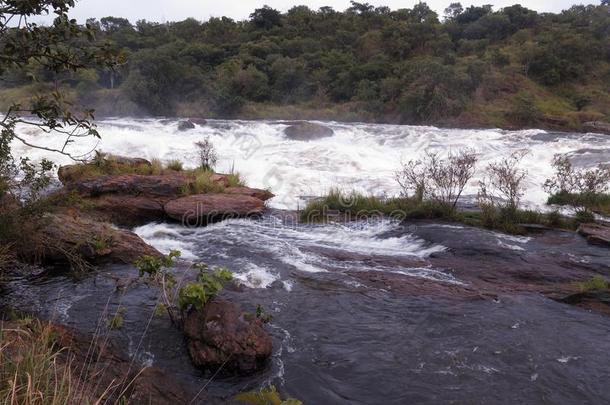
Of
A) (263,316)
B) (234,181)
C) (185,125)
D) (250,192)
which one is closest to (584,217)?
(250,192)

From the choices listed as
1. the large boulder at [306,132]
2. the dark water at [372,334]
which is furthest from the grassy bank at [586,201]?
the large boulder at [306,132]

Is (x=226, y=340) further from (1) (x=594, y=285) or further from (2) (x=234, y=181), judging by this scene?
(2) (x=234, y=181)

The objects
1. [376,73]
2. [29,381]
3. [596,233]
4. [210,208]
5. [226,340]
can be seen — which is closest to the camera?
[29,381]

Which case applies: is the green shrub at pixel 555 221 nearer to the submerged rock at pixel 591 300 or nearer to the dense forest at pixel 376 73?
the submerged rock at pixel 591 300

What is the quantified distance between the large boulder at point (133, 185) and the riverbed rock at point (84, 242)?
3200mm

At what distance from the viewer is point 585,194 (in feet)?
38.7

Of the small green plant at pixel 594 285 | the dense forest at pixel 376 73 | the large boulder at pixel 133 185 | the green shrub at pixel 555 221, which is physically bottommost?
the small green plant at pixel 594 285

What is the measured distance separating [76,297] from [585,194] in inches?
436

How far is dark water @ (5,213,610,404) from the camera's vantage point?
488 centimetres

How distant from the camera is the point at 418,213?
456 inches

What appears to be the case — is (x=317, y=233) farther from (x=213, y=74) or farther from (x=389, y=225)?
(x=213, y=74)

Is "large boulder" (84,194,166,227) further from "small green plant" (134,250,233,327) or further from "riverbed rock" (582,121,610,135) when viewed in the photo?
"riverbed rock" (582,121,610,135)

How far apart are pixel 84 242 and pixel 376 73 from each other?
34.7 meters

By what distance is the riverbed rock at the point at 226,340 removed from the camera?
4.98 metres
